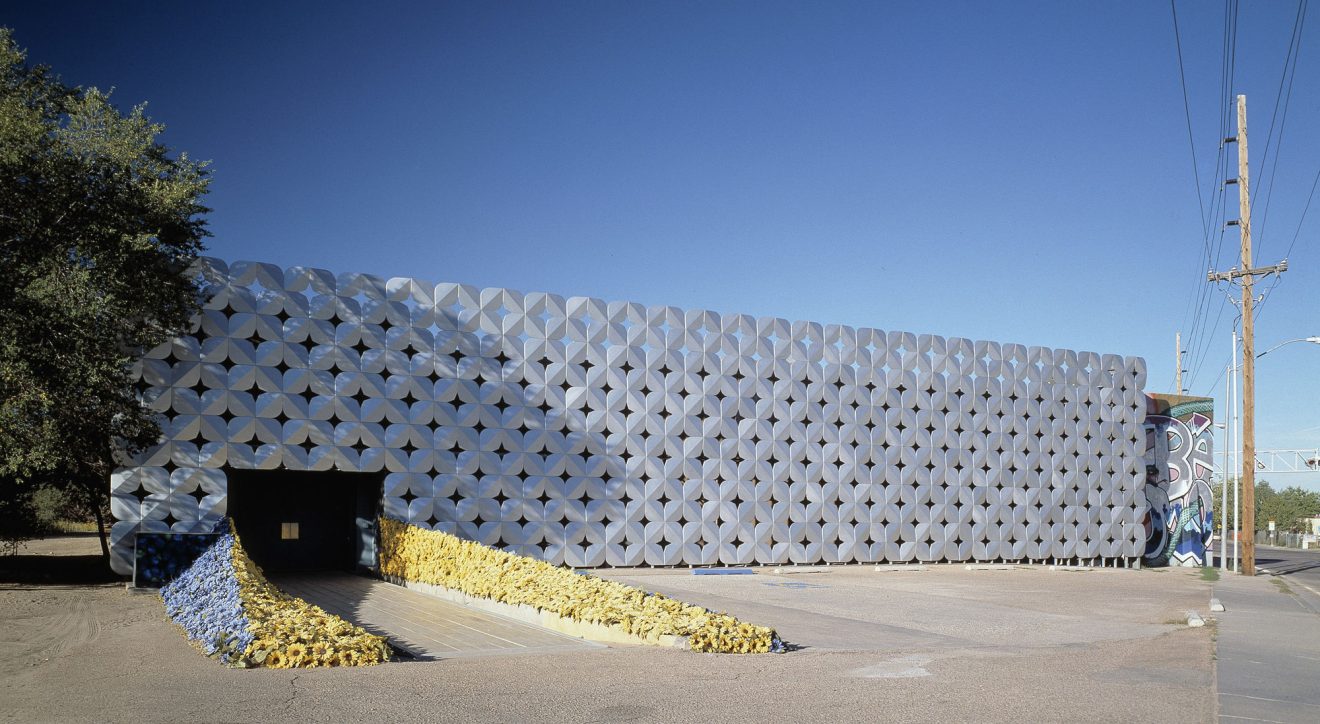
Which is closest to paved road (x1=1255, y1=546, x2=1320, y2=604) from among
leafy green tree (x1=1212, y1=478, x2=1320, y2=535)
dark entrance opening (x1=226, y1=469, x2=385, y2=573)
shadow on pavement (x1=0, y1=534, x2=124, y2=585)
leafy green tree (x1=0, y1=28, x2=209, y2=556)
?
dark entrance opening (x1=226, y1=469, x2=385, y2=573)

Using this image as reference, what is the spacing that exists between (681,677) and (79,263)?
13.3 m

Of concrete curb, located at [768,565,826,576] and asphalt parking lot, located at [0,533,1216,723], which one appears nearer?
asphalt parking lot, located at [0,533,1216,723]

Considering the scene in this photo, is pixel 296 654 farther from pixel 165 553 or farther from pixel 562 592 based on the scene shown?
pixel 165 553

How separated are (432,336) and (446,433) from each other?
2.28 meters

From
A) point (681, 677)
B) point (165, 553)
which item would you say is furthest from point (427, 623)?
point (165, 553)

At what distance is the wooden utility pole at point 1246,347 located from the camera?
30125 mm

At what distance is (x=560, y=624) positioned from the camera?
1259cm

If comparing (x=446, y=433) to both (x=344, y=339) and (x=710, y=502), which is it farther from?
(x=710, y=502)

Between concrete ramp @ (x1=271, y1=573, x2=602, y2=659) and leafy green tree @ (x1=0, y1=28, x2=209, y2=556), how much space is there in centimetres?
477

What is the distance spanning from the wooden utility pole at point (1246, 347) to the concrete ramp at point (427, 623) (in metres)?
25.3

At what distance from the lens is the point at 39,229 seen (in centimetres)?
1590

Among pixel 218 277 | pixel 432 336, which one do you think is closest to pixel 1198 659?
pixel 432 336

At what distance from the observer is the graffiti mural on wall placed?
3725 centimetres

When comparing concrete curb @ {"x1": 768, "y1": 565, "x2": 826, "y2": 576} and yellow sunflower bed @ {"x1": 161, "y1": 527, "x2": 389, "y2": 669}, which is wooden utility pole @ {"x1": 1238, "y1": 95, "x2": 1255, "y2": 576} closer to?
concrete curb @ {"x1": 768, "y1": 565, "x2": 826, "y2": 576}
